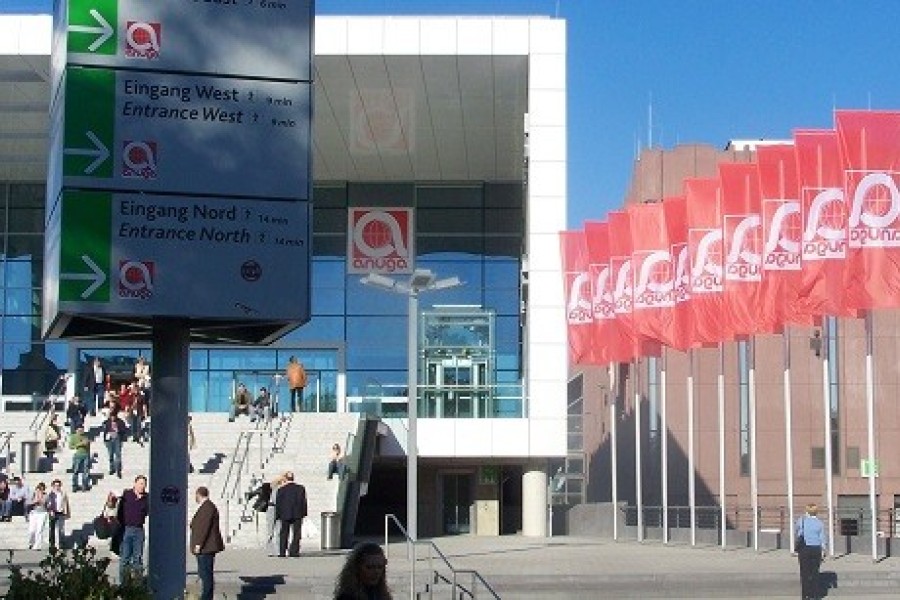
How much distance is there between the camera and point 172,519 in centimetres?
1512

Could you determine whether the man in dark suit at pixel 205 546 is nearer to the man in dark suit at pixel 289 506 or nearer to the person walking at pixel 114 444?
the man in dark suit at pixel 289 506

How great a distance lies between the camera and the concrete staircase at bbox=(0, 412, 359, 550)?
110 feet

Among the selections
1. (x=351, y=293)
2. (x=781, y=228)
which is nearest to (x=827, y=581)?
(x=781, y=228)

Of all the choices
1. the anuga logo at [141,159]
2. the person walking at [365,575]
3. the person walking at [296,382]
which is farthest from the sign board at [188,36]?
the person walking at [296,382]

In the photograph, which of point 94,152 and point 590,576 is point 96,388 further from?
point 94,152

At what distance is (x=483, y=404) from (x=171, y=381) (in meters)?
29.8

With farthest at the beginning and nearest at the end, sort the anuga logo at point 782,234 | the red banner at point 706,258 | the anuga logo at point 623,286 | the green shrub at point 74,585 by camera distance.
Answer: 1. the anuga logo at point 623,286
2. the red banner at point 706,258
3. the anuga logo at point 782,234
4. the green shrub at point 74,585

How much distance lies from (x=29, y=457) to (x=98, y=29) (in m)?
24.3

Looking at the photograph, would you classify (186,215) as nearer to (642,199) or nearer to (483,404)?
(483,404)

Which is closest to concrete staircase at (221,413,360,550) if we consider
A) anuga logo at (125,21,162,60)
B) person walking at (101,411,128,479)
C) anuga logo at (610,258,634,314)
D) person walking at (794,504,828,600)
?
person walking at (101,411,128,479)

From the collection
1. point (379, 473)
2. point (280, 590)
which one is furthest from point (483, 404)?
point (280, 590)

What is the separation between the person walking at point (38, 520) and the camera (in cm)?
3173

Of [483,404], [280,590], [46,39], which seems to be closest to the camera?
[280,590]

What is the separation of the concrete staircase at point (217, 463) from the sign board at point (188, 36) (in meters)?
18.4
